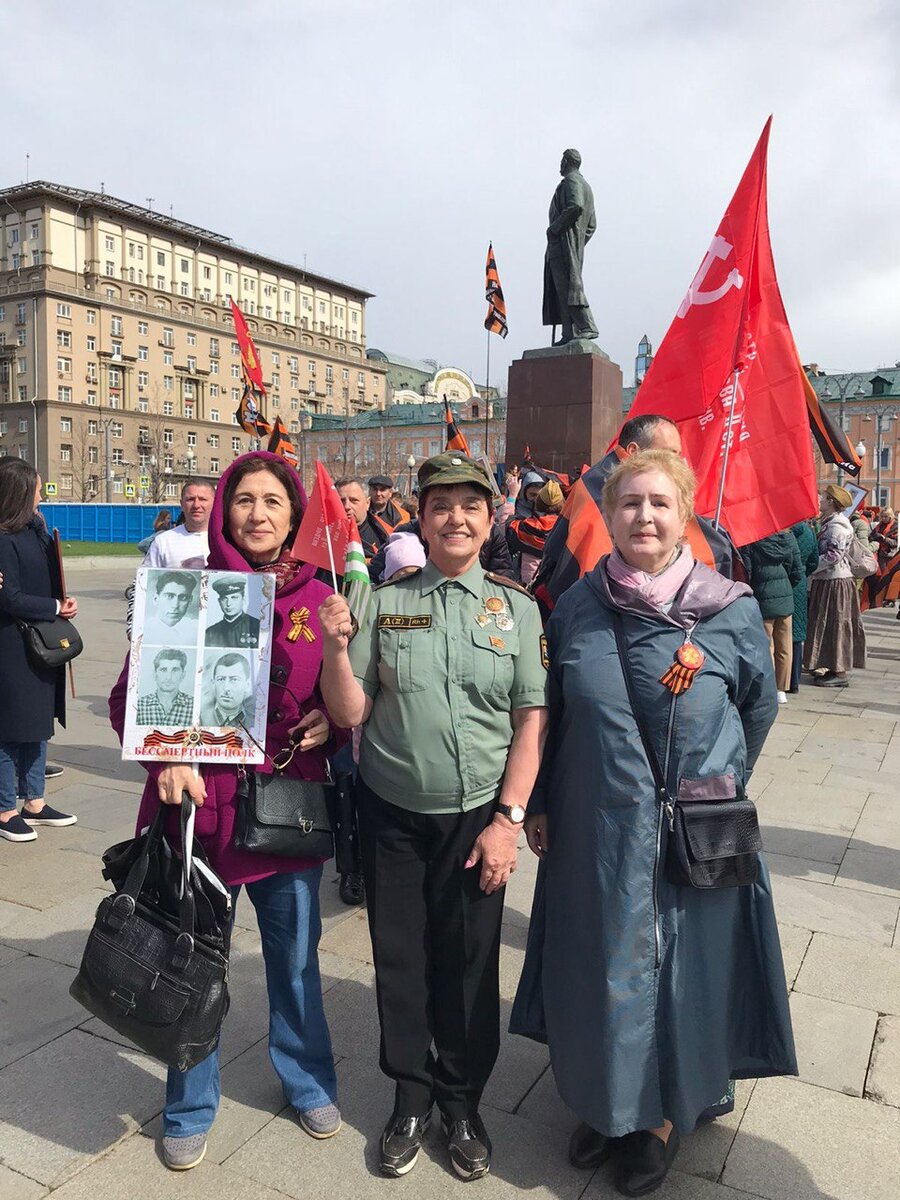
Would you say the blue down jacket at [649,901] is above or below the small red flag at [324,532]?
below

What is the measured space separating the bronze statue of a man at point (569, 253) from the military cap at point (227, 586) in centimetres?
1218

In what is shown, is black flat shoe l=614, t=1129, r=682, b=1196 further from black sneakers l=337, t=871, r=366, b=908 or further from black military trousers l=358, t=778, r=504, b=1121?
black sneakers l=337, t=871, r=366, b=908

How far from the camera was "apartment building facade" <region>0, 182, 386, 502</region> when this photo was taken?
7569 cm

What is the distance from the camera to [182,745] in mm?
2311

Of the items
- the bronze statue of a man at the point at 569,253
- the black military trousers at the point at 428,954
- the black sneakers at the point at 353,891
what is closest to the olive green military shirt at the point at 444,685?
the black military trousers at the point at 428,954

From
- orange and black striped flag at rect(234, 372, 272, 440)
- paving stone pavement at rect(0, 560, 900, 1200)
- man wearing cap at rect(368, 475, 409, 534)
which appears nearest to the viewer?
paving stone pavement at rect(0, 560, 900, 1200)

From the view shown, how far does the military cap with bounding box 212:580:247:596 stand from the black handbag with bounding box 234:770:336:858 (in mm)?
472

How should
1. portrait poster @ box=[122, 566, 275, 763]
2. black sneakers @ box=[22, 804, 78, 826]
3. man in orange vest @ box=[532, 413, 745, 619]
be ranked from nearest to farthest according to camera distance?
portrait poster @ box=[122, 566, 275, 763], man in orange vest @ box=[532, 413, 745, 619], black sneakers @ box=[22, 804, 78, 826]

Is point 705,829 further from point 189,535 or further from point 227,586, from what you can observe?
point 189,535

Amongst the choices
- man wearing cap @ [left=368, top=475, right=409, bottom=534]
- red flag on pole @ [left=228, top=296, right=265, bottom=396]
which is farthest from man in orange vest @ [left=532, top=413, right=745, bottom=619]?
red flag on pole @ [left=228, top=296, right=265, bottom=396]

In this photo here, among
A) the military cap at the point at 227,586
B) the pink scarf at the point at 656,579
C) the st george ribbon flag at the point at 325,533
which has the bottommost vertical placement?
the military cap at the point at 227,586

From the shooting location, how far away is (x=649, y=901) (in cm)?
227

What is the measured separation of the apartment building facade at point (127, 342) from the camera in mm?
75688

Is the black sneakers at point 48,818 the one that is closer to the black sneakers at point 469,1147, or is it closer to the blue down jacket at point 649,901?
the black sneakers at point 469,1147
